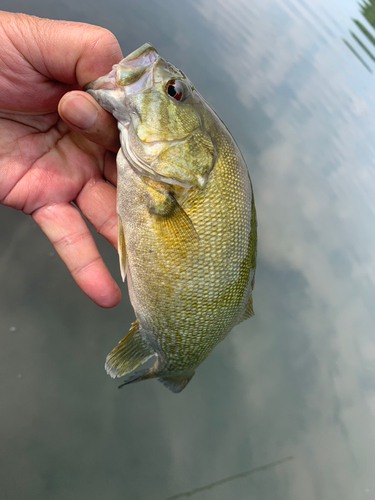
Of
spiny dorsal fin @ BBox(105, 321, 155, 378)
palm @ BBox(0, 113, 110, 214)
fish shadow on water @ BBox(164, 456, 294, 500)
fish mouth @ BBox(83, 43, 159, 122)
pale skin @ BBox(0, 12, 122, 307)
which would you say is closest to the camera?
fish mouth @ BBox(83, 43, 159, 122)

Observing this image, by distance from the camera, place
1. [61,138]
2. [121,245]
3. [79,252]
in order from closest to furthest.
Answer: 1. [121,245]
2. [79,252]
3. [61,138]

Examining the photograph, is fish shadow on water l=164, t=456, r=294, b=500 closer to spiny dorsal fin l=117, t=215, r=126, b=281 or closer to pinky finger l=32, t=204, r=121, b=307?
pinky finger l=32, t=204, r=121, b=307

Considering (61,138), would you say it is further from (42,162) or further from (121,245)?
(121,245)

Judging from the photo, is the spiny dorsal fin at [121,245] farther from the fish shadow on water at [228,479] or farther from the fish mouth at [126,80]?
the fish shadow on water at [228,479]

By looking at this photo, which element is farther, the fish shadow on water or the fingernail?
the fish shadow on water

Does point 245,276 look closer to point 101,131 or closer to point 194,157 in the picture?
point 194,157

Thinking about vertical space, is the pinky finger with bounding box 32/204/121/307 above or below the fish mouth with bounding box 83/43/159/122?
below

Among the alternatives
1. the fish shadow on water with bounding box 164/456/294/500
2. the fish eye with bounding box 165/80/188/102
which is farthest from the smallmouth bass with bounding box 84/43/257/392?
the fish shadow on water with bounding box 164/456/294/500

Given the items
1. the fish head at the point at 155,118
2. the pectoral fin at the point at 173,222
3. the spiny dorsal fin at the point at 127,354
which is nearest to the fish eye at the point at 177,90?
the fish head at the point at 155,118

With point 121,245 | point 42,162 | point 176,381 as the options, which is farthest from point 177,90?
point 176,381
